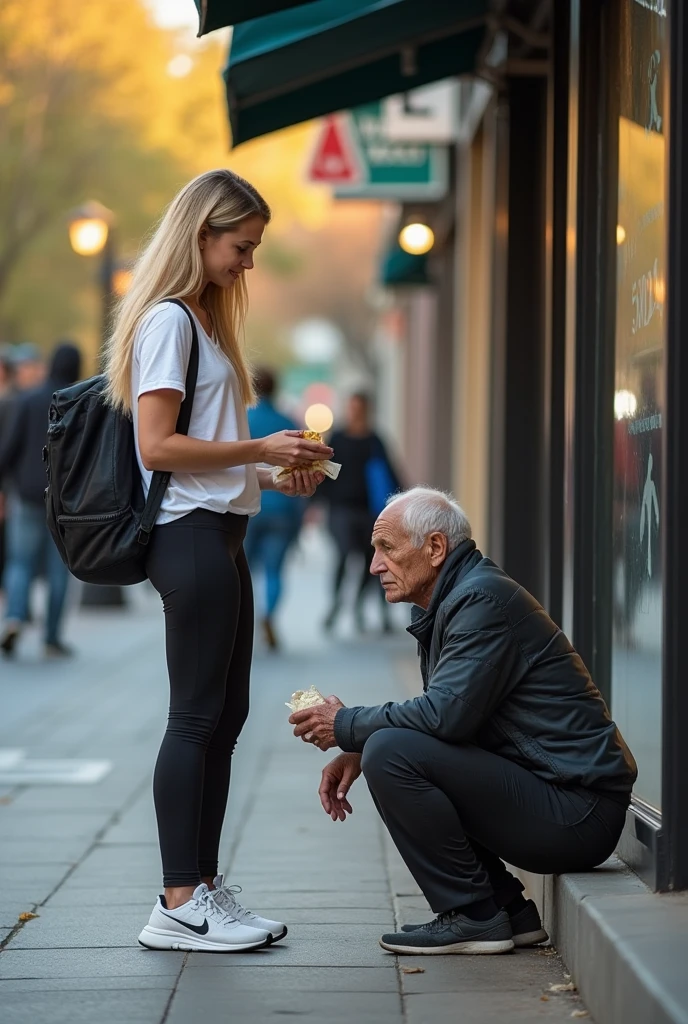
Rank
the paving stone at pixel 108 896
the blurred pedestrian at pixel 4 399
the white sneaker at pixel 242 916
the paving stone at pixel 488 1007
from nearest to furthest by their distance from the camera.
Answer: the paving stone at pixel 488 1007 < the white sneaker at pixel 242 916 < the paving stone at pixel 108 896 < the blurred pedestrian at pixel 4 399

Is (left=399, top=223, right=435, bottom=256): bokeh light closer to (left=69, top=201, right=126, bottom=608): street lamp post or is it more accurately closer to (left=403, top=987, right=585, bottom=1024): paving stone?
(left=69, top=201, right=126, bottom=608): street lamp post

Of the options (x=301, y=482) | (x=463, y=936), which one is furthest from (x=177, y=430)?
(x=463, y=936)

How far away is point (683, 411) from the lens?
12.7 feet

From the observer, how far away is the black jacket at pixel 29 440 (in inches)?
474

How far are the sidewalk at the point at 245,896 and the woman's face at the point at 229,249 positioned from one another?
1.79 m

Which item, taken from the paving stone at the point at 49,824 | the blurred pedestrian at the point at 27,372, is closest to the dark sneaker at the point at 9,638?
the blurred pedestrian at the point at 27,372

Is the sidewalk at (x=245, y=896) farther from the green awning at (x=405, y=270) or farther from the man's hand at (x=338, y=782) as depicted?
the green awning at (x=405, y=270)

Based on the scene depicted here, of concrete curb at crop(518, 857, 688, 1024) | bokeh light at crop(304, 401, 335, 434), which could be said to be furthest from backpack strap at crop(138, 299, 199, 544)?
bokeh light at crop(304, 401, 335, 434)

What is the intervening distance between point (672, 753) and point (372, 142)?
412 inches

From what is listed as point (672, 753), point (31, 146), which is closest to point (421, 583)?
point (672, 753)

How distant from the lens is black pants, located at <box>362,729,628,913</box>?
13.7 ft

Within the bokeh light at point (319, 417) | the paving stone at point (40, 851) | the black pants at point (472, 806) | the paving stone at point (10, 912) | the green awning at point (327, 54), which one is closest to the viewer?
the black pants at point (472, 806)

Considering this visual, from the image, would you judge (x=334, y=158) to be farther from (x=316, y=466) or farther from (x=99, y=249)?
(x=316, y=466)

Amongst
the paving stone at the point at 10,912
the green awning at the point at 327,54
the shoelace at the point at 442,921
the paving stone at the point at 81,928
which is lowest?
the paving stone at the point at 10,912
